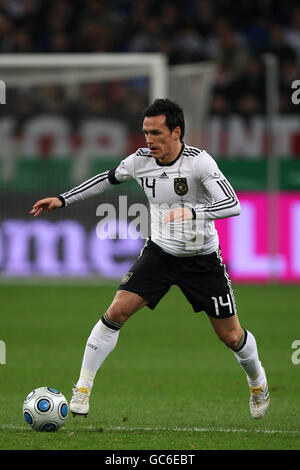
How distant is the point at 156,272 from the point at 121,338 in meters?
4.70

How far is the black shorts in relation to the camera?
6.62 m

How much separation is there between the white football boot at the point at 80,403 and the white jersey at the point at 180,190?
1.10m

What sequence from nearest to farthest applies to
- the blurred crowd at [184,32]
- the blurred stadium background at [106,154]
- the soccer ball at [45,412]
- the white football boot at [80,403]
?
1. the soccer ball at [45,412]
2. the white football boot at [80,403]
3. the blurred stadium background at [106,154]
4. the blurred crowd at [184,32]

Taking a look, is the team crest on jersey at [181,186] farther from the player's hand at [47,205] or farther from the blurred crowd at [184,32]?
the blurred crowd at [184,32]

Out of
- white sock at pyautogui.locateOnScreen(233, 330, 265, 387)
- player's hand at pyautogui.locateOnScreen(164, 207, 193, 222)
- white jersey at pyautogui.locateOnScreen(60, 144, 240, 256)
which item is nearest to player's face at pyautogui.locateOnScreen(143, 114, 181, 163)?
white jersey at pyautogui.locateOnScreen(60, 144, 240, 256)

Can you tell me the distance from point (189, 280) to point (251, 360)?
2.30ft

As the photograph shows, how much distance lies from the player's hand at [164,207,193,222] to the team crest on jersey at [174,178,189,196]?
0.48m

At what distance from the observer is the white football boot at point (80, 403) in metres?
6.45

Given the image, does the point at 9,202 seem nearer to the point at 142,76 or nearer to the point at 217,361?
the point at 142,76

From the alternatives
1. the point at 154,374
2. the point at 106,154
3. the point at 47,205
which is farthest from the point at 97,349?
the point at 106,154

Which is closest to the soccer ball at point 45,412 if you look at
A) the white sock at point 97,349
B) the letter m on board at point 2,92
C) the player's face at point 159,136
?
the white sock at point 97,349

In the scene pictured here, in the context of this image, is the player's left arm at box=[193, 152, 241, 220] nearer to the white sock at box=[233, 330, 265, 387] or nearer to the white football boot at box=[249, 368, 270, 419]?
the white sock at box=[233, 330, 265, 387]

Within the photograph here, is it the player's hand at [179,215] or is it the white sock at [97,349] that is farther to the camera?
the white sock at [97,349]
